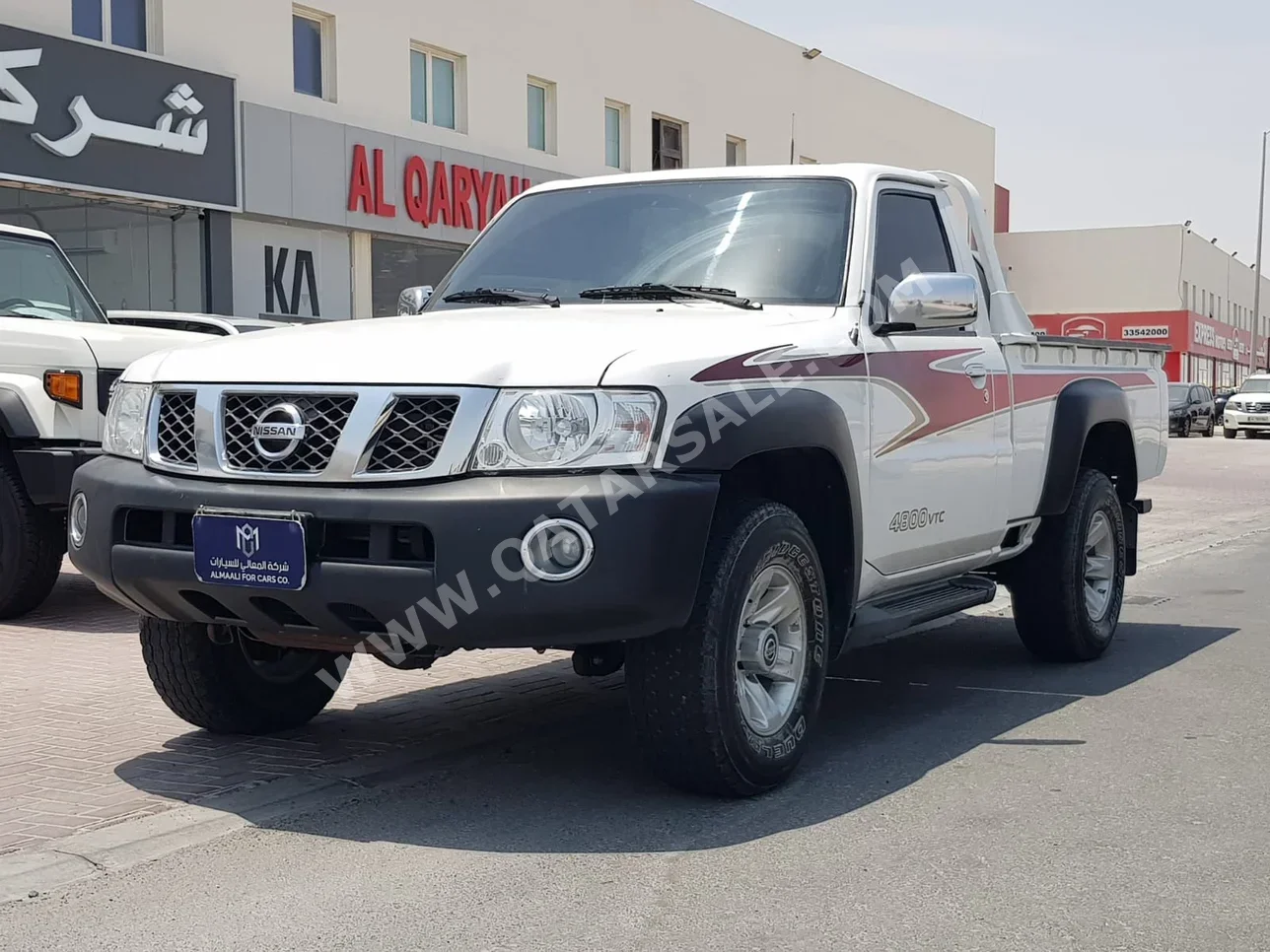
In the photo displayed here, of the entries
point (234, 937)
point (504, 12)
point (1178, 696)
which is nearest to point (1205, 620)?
point (1178, 696)

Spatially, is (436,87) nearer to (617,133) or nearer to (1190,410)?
(617,133)

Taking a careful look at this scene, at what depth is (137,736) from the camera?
599 centimetres

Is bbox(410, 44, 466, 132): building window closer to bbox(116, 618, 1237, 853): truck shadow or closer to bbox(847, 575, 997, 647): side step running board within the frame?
bbox(116, 618, 1237, 853): truck shadow

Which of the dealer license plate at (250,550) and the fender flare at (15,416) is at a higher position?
the fender flare at (15,416)

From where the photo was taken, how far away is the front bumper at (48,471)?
8.25 m

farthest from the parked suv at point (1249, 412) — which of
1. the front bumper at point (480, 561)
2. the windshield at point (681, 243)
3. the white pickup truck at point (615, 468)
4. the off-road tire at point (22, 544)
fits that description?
the front bumper at point (480, 561)

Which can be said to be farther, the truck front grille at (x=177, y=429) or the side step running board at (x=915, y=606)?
the side step running board at (x=915, y=606)

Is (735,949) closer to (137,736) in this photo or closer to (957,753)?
(957,753)

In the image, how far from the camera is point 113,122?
18.4m

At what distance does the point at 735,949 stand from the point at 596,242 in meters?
3.16

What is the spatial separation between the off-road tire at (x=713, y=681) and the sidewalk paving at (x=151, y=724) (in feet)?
4.43

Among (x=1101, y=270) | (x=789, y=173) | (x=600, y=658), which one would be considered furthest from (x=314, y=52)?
(x=1101, y=270)

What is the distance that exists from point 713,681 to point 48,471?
4.76 meters

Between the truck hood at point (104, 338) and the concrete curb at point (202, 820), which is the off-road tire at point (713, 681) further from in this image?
the truck hood at point (104, 338)
